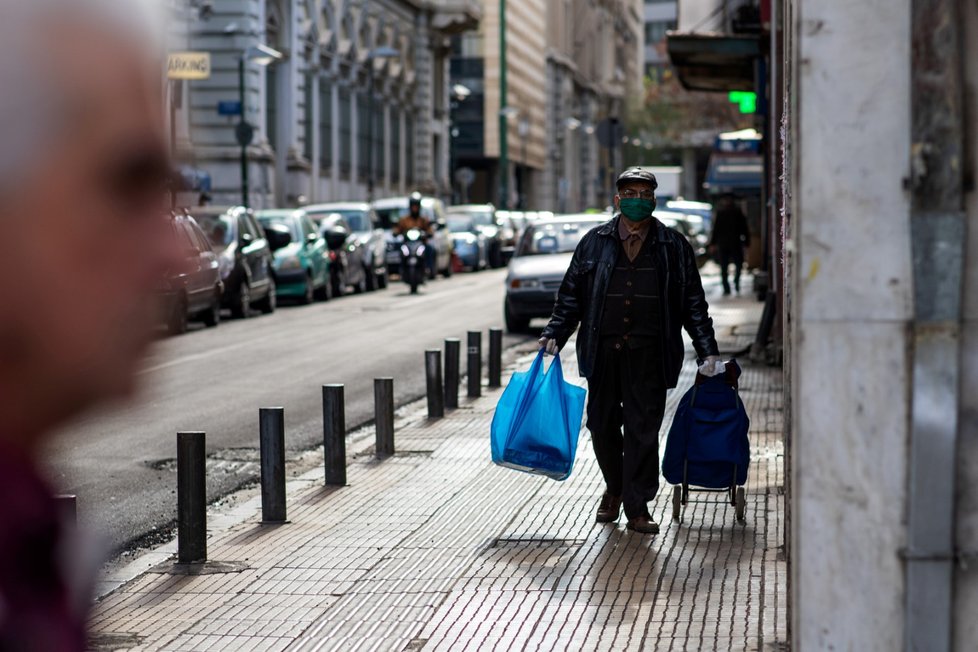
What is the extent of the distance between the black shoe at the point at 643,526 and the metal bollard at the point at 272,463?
1.79 m

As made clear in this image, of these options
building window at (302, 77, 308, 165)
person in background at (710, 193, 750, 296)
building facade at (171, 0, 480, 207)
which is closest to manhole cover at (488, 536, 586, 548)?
building facade at (171, 0, 480, 207)

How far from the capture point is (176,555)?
772cm

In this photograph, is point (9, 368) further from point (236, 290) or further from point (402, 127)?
point (402, 127)

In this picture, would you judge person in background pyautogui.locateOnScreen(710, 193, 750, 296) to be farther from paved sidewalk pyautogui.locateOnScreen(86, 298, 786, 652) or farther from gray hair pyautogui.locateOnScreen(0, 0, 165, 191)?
gray hair pyautogui.locateOnScreen(0, 0, 165, 191)

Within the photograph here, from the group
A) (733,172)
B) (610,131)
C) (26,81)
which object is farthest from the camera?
(733,172)

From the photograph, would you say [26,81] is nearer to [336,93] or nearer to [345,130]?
[336,93]

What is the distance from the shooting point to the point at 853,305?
3.44 meters

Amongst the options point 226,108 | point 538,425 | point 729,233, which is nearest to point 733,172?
point 729,233

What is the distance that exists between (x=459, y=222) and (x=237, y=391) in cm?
3273

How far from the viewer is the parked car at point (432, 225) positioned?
127 feet

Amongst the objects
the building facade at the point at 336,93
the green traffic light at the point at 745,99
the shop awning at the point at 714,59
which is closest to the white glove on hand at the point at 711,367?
the shop awning at the point at 714,59

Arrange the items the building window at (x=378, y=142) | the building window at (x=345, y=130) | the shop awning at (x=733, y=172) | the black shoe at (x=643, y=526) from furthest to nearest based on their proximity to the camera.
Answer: the building window at (x=378, y=142) → the building window at (x=345, y=130) → the shop awning at (x=733, y=172) → the black shoe at (x=643, y=526)

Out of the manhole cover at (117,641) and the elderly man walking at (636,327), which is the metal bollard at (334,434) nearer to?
the elderly man walking at (636,327)

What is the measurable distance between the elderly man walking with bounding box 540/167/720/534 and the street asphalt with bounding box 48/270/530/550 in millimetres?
2352
